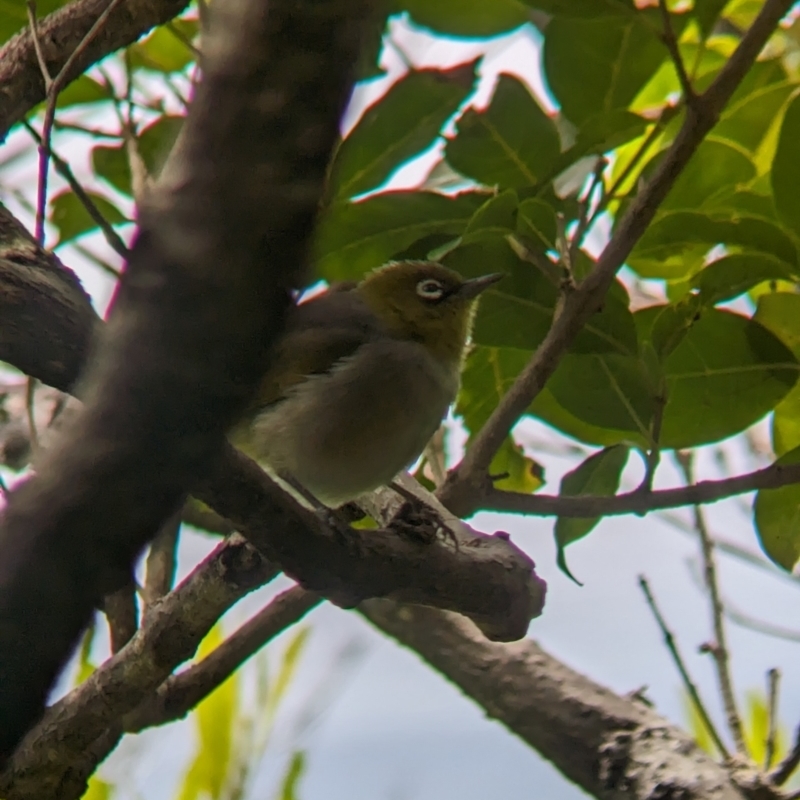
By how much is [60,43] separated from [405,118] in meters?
0.54

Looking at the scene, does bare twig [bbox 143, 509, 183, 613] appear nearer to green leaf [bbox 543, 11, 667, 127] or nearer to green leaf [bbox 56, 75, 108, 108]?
Answer: green leaf [bbox 56, 75, 108, 108]

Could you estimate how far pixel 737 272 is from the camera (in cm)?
146

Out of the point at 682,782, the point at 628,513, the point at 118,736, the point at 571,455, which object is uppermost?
the point at 571,455

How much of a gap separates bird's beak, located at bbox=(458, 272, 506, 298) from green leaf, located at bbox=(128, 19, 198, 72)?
2.45 feet

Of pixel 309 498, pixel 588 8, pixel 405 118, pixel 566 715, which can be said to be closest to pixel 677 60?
pixel 588 8

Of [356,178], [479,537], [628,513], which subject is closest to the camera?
[628,513]

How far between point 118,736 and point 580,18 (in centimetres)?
124

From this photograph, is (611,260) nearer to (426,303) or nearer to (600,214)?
(600,214)

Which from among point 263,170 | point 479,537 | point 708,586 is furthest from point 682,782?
point 263,170

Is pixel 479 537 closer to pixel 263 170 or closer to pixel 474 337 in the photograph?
pixel 474 337

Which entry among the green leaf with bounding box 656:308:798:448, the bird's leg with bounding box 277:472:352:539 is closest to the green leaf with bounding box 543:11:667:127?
the green leaf with bounding box 656:308:798:448

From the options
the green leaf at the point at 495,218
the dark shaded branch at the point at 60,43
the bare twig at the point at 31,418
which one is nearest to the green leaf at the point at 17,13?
the dark shaded branch at the point at 60,43

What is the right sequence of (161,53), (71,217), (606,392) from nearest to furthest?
(606,392)
(71,217)
(161,53)

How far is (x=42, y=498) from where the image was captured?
0.66 meters
